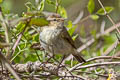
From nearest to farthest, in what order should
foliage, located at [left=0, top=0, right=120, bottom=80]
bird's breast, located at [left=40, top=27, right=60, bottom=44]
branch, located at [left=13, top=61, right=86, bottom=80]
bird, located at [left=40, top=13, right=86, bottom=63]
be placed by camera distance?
foliage, located at [left=0, top=0, right=120, bottom=80], branch, located at [left=13, top=61, right=86, bottom=80], bird's breast, located at [left=40, top=27, right=60, bottom=44], bird, located at [left=40, top=13, right=86, bottom=63]

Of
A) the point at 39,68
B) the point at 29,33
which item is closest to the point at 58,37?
the point at 29,33

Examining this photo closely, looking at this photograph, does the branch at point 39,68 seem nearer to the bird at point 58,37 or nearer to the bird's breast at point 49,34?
the bird's breast at point 49,34

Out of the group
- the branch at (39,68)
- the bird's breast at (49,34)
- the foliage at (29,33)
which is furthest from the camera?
the bird's breast at (49,34)

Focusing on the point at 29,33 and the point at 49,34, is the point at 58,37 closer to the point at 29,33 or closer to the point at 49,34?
the point at 49,34

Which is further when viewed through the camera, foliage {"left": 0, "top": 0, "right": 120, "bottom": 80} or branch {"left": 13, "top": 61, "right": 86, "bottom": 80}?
branch {"left": 13, "top": 61, "right": 86, "bottom": 80}

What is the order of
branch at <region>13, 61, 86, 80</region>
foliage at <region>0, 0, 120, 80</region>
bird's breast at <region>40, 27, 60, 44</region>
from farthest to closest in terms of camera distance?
1. bird's breast at <region>40, 27, 60, 44</region>
2. branch at <region>13, 61, 86, 80</region>
3. foliage at <region>0, 0, 120, 80</region>

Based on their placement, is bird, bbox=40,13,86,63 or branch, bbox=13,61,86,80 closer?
branch, bbox=13,61,86,80

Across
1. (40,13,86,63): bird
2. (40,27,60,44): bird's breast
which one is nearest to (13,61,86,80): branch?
(40,27,60,44): bird's breast

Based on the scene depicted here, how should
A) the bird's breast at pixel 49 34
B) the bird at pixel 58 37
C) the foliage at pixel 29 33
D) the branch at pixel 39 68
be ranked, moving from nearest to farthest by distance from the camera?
the foliage at pixel 29 33 < the branch at pixel 39 68 < the bird's breast at pixel 49 34 < the bird at pixel 58 37

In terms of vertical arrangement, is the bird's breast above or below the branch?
above

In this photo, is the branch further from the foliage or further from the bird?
the bird

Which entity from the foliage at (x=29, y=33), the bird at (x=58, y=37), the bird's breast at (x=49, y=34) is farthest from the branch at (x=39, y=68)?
the bird at (x=58, y=37)

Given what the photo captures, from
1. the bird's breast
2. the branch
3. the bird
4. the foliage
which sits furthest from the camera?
the bird

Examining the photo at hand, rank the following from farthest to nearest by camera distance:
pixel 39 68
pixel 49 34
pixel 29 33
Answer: pixel 49 34 < pixel 29 33 < pixel 39 68
